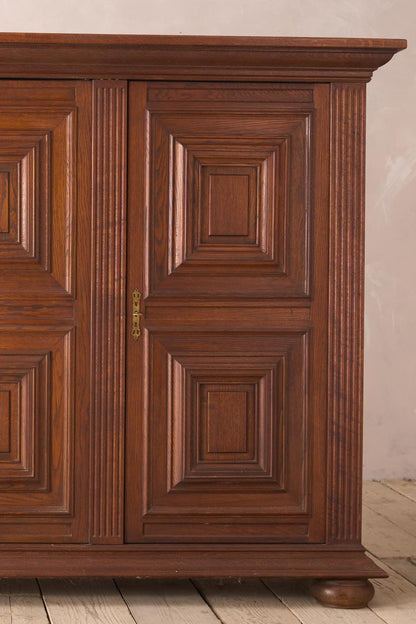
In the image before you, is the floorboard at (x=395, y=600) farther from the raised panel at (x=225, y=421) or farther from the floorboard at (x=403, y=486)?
the floorboard at (x=403, y=486)

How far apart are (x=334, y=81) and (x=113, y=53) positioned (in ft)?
1.95

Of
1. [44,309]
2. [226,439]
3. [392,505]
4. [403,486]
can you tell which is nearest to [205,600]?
[226,439]

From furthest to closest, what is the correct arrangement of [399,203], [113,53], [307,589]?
[399,203] < [307,589] < [113,53]

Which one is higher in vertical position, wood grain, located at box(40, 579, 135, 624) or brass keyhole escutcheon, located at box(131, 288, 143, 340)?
brass keyhole escutcheon, located at box(131, 288, 143, 340)

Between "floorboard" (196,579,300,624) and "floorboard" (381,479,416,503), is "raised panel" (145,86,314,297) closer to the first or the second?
"floorboard" (196,579,300,624)

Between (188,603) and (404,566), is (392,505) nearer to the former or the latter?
(404,566)

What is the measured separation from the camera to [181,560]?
2434 mm

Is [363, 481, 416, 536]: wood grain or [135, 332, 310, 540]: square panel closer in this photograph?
[135, 332, 310, 540]: square panel

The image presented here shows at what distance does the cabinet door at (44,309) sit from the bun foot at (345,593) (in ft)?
2.20

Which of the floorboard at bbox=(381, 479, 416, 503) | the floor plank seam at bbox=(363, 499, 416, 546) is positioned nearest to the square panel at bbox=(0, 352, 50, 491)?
the floor plank seam at bbox=(363, 499, 416, 546)

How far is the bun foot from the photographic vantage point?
2453 millimetres

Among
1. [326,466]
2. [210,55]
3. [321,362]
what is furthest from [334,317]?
[210,55]

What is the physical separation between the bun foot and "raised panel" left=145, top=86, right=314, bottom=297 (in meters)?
0.80

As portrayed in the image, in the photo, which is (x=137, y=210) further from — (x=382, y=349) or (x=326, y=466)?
(x=382, y=349)
